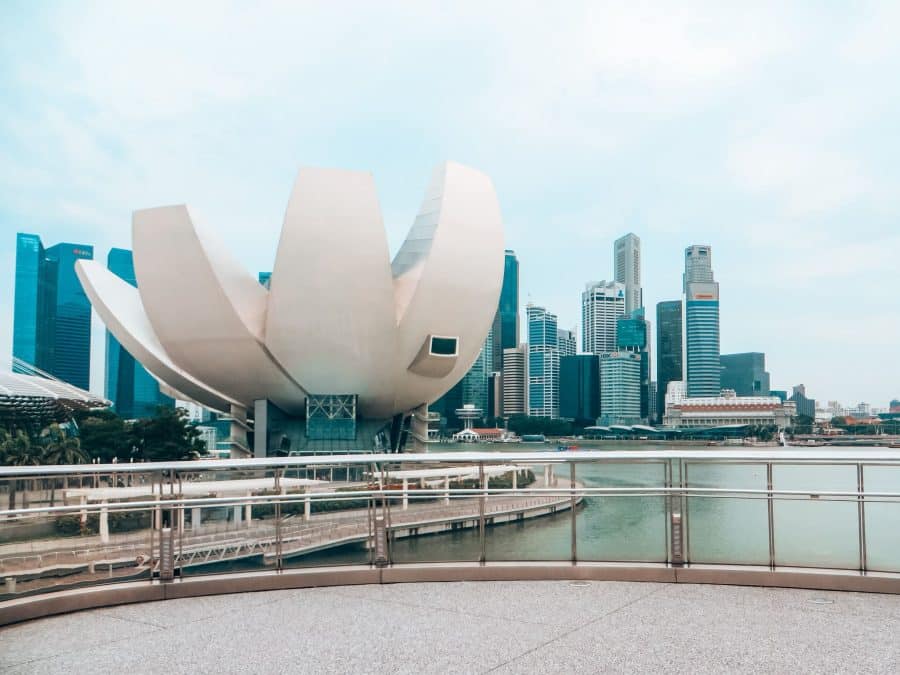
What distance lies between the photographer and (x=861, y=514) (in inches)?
207

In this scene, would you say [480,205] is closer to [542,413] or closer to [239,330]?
[239,330]

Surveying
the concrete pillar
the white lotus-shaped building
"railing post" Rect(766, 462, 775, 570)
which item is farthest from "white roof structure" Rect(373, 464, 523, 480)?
the white lotus-shaped building

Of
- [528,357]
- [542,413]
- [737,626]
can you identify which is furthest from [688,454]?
[528,357]

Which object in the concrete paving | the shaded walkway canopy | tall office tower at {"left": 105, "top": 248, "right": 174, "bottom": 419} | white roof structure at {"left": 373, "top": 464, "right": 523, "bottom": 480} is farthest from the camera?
tall office tower at {"left": 105, "top": 248, "right": 174, "bottom": 419}

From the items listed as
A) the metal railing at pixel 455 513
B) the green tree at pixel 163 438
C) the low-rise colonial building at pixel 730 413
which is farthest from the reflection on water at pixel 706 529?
the low-rise colonial building at pixel 730 413

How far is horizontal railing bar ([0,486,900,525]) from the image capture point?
5.17 m

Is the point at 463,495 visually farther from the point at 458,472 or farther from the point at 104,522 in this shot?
the point at 104,522

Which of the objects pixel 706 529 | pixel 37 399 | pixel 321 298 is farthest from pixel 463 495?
pixel 37 399

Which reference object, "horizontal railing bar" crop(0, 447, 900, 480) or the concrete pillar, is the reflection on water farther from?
the concrete pillar

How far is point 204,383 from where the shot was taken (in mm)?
34625

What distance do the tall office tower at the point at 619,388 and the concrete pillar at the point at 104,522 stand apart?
15255 cm

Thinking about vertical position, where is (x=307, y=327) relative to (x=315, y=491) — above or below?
above

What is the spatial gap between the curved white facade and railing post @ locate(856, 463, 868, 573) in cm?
2627

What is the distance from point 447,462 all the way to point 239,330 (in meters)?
26.9
